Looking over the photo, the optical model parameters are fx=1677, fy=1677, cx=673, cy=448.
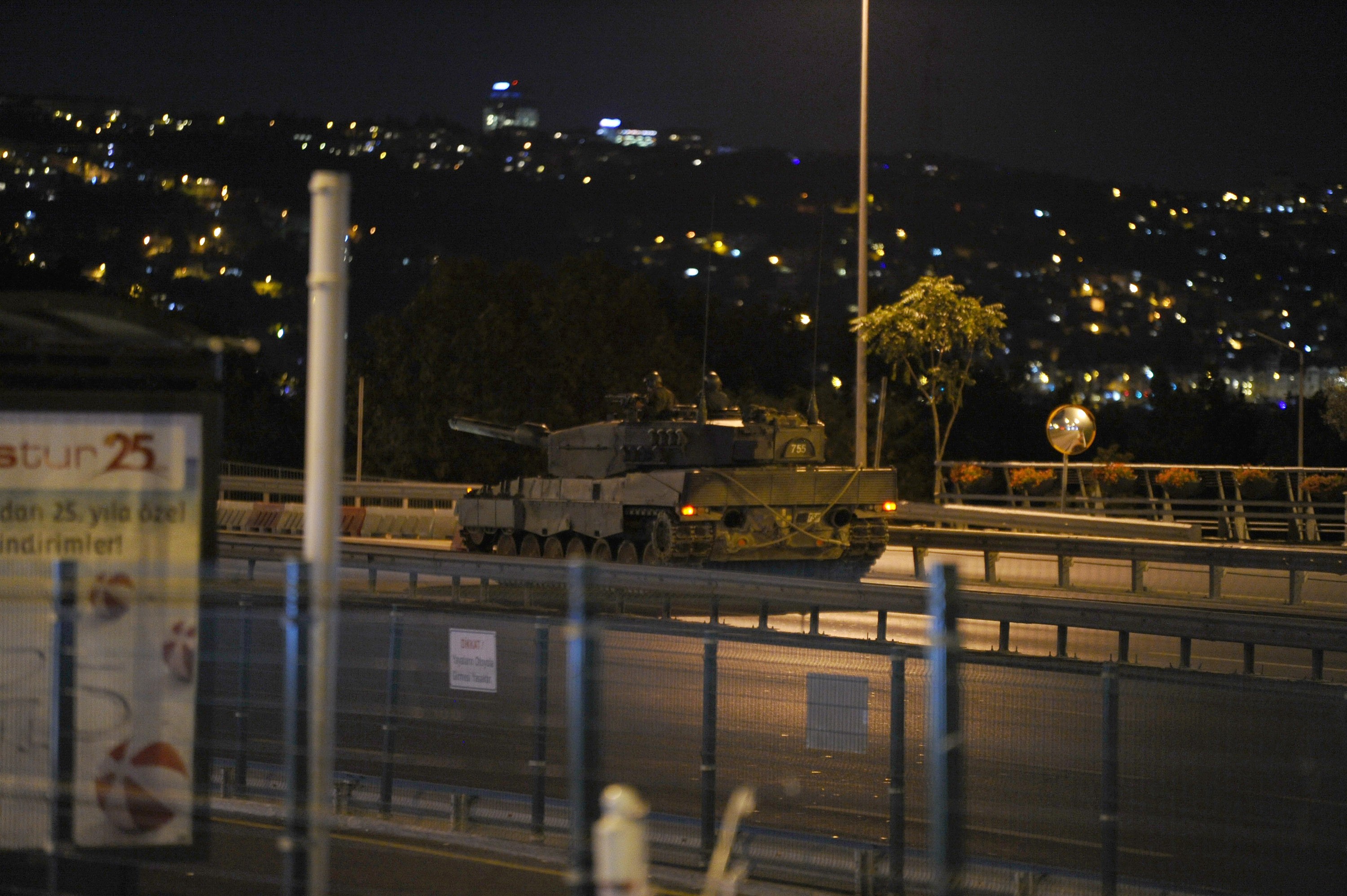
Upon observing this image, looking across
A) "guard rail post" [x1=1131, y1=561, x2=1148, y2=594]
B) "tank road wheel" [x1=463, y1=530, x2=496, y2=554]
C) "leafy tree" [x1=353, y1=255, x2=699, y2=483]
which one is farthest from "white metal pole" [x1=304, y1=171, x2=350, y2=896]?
"leafy tree" [x1=353, y1=255, x2=699, y2=483]

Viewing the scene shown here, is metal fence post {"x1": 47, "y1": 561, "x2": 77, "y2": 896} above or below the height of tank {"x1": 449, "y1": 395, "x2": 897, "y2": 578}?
below

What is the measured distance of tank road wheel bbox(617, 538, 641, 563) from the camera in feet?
84.2

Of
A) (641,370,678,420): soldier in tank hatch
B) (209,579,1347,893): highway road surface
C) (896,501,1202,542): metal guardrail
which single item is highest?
(641,370,678,420): soldier in tank hatch

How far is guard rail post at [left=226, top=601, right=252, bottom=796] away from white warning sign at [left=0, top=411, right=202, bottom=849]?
262cm

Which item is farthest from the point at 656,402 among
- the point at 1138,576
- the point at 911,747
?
the point at 911,747

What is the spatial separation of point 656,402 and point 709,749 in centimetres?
1860

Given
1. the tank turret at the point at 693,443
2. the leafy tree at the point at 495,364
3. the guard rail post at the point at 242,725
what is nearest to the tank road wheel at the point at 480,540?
the tank turret at the point at 693,443

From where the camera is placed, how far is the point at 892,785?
8227 mm

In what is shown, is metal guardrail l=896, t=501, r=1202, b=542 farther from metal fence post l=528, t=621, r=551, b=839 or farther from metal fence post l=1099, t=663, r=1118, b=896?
metal fence post l=1099, t=663, r=1118, b=896

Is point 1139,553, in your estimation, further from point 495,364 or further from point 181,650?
point 495,364

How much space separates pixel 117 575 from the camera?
6512 mm

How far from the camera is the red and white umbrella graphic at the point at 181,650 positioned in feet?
20.9

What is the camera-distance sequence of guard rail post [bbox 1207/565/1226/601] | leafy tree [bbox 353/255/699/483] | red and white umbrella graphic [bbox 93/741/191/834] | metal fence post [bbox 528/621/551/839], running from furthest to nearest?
1. leafy tree [bbox 353/255/699/483]
2. guard rail post [bbox 1207/565/1226/601]
3. metal fence post [bbox 528/621/551/839]
4. red and white umbrella graphic [bbox 93/741/191/834]

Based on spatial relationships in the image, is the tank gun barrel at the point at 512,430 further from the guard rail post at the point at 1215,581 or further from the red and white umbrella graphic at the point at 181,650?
the red and white umbrella graphic at the point at 181,650
